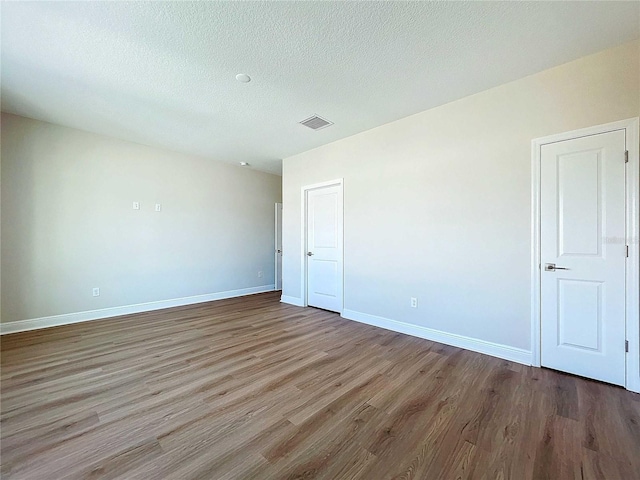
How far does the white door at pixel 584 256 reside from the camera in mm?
2057

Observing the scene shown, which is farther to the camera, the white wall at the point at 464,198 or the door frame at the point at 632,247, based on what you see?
the white wall at the point at 464,198

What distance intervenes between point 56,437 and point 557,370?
369 centimetres

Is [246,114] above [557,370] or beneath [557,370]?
above

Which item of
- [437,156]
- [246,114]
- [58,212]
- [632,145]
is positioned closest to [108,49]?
[246,114]

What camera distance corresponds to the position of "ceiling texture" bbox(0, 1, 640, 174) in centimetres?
176

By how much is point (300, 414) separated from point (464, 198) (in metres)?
2.56

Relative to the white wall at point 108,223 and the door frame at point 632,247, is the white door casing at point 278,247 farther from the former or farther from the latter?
the door frame at point 632,247

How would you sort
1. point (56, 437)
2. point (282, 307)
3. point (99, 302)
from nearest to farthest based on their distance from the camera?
point (56, 437) → point (99, 302) → point (282, 307)

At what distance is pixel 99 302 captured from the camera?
3896mm

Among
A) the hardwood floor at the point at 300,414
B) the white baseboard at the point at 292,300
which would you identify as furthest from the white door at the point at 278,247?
the hardwood floor at the point at 300,414

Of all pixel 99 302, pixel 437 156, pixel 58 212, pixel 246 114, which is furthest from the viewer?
pixel 99 302

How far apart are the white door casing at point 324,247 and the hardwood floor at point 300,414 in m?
1.43

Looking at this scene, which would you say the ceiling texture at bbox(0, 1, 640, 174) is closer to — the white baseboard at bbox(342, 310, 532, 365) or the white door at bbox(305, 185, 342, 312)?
the white door at bbox(305, 185, 342, 312)

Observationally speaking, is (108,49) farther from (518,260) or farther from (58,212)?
(518,260)
